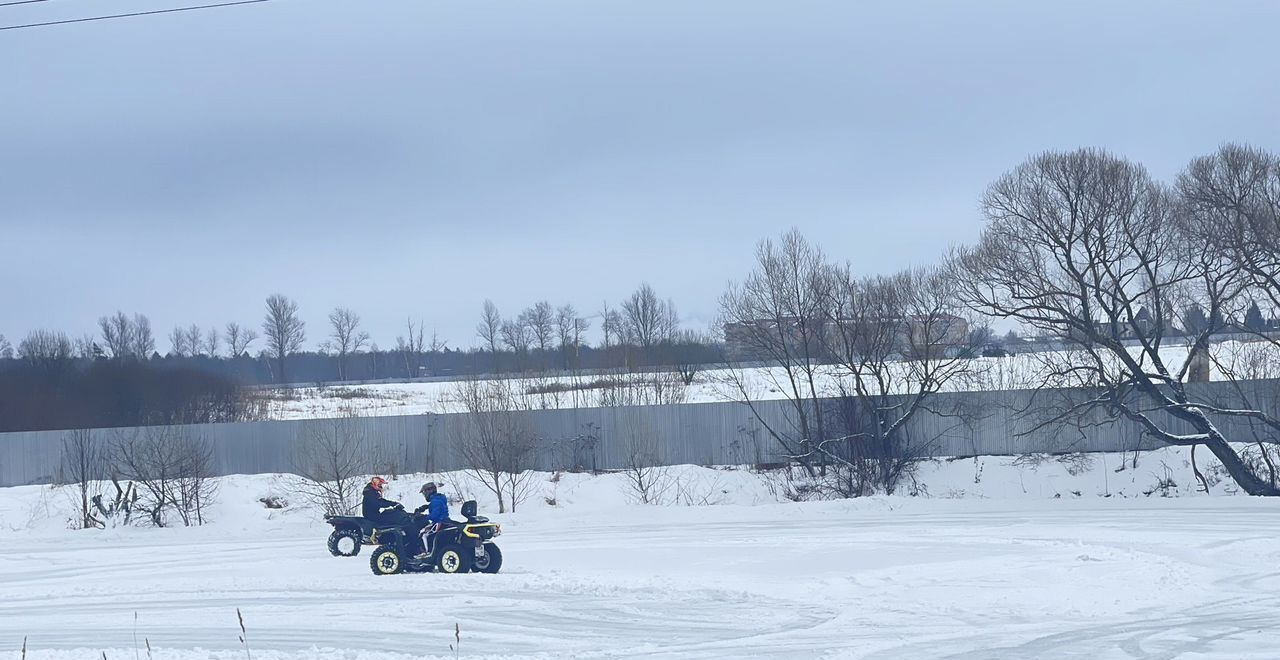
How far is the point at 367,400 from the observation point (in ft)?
220

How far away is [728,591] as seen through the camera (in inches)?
622

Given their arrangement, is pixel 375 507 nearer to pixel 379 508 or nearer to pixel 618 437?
pixel 379 508

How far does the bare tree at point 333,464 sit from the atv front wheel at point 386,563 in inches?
703

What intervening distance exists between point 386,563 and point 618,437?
2552 centimetres

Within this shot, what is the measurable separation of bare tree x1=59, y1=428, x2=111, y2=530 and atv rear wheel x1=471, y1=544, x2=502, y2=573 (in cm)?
2375

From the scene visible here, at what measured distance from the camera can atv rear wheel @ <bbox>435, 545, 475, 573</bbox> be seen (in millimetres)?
18703

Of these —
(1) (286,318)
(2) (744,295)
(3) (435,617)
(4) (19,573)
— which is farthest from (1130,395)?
(1) (286,318)

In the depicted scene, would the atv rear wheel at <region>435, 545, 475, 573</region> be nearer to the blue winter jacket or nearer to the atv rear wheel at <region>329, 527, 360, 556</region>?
the blue winter jacket

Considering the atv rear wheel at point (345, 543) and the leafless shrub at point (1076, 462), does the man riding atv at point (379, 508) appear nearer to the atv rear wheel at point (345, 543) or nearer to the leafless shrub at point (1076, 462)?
the atv rear wheel at point (345, 543)

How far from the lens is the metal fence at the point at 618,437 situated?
41.7m

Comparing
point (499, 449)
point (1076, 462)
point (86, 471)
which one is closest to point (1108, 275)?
point (1076, 462)

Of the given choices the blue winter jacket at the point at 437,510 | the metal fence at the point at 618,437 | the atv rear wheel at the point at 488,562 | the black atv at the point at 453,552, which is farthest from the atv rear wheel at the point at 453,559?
the metal fence at the point at 618,437

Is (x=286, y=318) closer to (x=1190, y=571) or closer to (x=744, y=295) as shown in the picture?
(x=744, y=295)

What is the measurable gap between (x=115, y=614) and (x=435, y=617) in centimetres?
497
